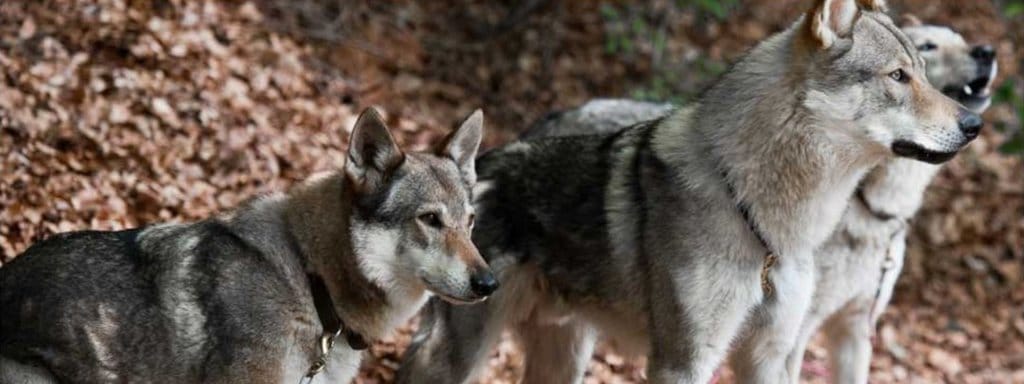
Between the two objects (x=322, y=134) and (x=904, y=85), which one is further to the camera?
(x=322, y=134)

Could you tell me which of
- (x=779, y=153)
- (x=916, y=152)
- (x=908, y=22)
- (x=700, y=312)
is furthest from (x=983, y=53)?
(x=700, y=312)

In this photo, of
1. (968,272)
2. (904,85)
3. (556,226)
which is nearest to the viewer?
(904,85)

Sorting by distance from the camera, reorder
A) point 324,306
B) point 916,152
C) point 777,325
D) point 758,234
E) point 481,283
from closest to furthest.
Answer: point 481,283 → point 324,306 → point 916,152 → point 758,234 → point 777,325

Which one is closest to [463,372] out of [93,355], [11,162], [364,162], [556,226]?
[556,226]

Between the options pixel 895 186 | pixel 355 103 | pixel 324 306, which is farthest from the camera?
pixel 355 103

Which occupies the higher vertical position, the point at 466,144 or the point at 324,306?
the point at 466,144

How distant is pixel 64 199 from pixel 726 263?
421 centimetres

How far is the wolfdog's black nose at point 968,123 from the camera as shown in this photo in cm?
586

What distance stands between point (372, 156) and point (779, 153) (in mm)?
1863

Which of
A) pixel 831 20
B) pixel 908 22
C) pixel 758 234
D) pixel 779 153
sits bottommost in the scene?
pixel 908 22

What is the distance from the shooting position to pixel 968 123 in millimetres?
5883

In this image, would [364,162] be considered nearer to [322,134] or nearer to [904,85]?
[904,85]

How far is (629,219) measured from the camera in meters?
6.20

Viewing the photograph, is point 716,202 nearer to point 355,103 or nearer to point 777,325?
point 777,325
